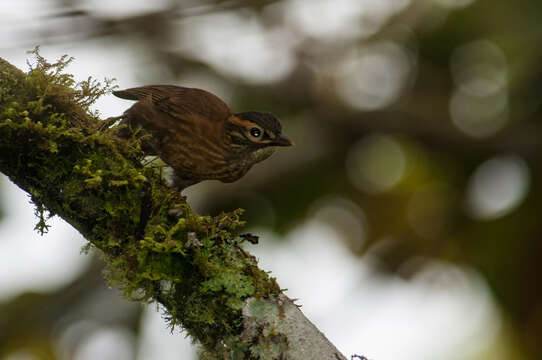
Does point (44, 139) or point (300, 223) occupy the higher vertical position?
point (300, 223)

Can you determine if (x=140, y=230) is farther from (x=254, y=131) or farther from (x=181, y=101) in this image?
(x=254, y=131)

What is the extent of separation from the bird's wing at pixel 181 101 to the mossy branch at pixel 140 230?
1738 mm

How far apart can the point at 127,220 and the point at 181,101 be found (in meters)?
2.15

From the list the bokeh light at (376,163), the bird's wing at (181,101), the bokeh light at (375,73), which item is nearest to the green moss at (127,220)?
the bird's wing at (181,101)

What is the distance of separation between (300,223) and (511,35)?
3.78 metres

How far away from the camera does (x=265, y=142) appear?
5133 millimetres

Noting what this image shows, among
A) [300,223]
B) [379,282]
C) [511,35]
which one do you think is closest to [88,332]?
[300,223]

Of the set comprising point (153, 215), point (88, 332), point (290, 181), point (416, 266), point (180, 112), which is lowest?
point (153, 215)

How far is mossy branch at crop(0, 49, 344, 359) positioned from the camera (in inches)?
108

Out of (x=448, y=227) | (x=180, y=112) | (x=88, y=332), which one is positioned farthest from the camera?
(x=448, y=227)

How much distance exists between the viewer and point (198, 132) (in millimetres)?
4938

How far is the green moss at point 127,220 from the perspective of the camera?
2.80 m

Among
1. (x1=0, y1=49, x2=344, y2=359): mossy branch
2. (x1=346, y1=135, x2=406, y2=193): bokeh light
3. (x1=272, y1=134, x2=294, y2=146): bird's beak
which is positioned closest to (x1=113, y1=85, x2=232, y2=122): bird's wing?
(x1=272, y1=134, x2=294, y2=146): bird's beak

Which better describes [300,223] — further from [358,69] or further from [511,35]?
[511,35]
